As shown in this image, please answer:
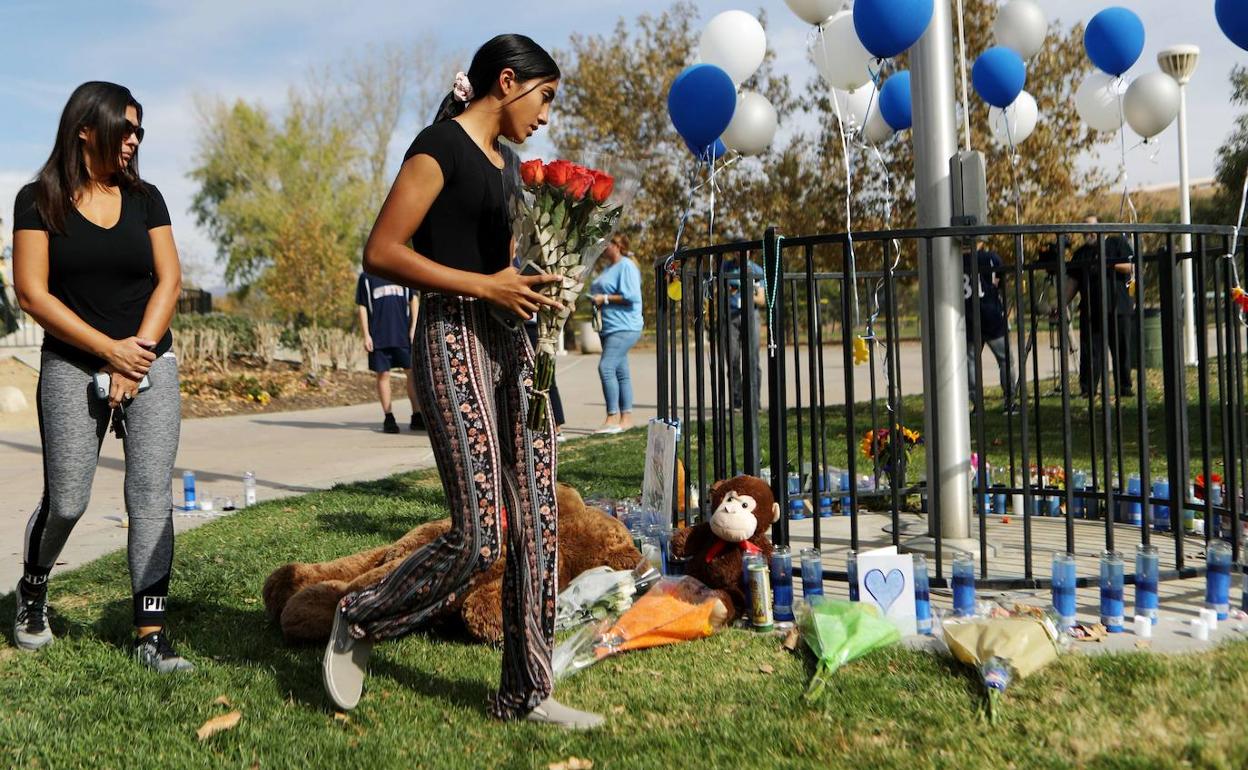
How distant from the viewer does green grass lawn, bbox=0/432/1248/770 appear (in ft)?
9.08

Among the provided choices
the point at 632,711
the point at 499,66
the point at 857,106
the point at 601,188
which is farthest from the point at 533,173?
the point at 857,106

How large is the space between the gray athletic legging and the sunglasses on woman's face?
730mm

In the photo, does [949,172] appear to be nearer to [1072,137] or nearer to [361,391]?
[361,391]

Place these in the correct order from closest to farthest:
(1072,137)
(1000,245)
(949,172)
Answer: (949,172)
(1000,245)
(1072,137)

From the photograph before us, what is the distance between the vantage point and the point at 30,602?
3.93 meters

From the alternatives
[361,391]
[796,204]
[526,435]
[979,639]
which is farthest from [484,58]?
[796,204]

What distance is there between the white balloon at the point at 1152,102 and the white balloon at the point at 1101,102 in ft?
1.51

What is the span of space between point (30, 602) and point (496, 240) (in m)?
2.28

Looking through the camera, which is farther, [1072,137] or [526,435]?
[1072,137]

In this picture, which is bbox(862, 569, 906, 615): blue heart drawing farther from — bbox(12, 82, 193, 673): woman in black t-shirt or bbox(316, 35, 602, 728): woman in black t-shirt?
bbox(12, 82, 193, 673): woman in black t-shirt

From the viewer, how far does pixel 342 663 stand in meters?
3.04

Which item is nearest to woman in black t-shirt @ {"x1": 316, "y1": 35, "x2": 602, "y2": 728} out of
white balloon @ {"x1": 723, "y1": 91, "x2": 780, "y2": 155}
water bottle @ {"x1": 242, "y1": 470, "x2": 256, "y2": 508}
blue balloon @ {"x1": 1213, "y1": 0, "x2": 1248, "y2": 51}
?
blue balloon @ {"x1": 1213, "y1": 0, "x2": 1248, "y2": 51}

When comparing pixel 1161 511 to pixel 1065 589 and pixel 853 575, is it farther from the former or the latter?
pixel 853 575

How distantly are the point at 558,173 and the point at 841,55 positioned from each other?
16.1 ft
